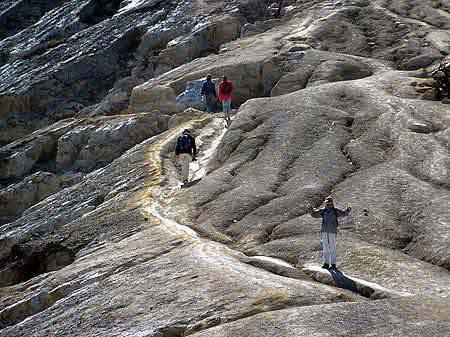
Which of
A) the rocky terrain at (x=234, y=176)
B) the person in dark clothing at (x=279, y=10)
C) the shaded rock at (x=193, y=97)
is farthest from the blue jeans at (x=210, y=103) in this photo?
the person in dark clothing at (x=279, y=10)

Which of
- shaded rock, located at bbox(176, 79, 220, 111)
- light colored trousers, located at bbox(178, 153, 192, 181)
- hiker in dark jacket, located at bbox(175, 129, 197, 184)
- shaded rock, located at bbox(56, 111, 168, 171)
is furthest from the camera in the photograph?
shaded rock, located at bbox(176, 79, 220, 111)

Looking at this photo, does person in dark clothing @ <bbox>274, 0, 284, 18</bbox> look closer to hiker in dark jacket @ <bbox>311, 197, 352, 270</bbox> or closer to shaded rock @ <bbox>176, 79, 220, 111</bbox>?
shaded rock @ <bbox>176, 79, 220, 111</bbox>

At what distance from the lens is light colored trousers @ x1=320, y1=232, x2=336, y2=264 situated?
23016mm

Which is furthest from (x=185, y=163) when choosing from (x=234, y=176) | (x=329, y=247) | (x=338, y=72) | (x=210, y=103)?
(x=329, y=247)

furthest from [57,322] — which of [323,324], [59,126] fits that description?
[59,126]

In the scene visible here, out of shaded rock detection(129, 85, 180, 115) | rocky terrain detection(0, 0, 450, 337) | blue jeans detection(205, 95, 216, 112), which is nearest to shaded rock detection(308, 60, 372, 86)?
rocky terrain detection(0, 0, 450, 337)

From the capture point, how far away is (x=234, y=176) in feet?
105

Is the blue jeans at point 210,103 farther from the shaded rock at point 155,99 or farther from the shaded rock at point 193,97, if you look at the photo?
the shaded rock at point 155,99

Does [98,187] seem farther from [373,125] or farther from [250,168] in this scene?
[373,125]

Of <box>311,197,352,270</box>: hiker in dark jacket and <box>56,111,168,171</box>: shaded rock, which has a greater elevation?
<box>311,197,352,270</box>: hiker in dark jacket

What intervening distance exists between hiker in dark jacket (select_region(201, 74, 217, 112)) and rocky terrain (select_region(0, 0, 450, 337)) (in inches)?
38.3

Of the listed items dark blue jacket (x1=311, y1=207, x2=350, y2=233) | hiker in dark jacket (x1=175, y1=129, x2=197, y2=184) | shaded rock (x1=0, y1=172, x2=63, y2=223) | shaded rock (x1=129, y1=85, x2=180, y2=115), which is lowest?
shaded rock (x1=0, y1=172, x2=63, y2=223)

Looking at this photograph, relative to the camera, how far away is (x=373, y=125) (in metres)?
33.8

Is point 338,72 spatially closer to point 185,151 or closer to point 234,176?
point 185,151
